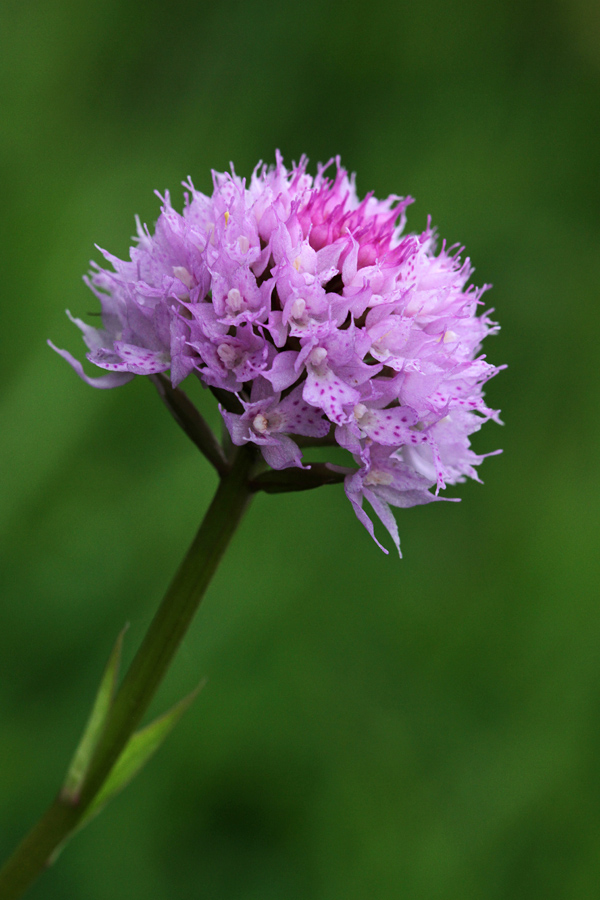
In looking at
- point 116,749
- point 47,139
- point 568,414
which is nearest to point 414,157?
point 568,414

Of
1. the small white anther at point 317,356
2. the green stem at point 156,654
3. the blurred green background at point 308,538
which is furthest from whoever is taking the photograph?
the blurred green background at point 308,538

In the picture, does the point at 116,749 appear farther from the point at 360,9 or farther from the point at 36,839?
the point at 360,9

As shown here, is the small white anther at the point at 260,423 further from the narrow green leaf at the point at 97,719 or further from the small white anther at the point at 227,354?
the narrow green leaf at the point at 97,719

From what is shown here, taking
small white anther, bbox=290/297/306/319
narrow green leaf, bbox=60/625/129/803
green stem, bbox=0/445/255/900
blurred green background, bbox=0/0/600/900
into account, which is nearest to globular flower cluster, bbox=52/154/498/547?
small white anther, bbox=290/297/306/319

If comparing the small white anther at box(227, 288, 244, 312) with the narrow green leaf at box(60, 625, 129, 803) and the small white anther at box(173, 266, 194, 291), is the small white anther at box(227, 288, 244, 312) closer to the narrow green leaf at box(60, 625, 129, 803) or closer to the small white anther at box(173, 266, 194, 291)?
the small white anther at box(173, 266, 194, 291)

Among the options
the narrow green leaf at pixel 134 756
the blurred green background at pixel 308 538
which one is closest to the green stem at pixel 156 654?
the narrow green leaf at pixel 134 756

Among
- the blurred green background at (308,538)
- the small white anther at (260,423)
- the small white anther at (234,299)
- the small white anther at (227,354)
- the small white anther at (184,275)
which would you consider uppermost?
the small white anther at (184,275)

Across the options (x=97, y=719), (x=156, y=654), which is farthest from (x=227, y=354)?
(x=97, y=719)
